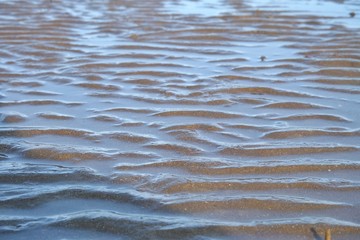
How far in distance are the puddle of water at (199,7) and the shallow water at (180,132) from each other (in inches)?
50.8

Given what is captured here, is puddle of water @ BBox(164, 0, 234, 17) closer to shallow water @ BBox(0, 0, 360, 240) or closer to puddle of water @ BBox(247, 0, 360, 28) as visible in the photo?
puddle of water @ BBox(247, 0, 360, 28)

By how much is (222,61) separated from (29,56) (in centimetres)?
210

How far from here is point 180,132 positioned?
3.80 meters

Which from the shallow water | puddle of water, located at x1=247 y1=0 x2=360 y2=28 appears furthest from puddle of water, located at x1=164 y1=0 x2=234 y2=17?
the shallow water

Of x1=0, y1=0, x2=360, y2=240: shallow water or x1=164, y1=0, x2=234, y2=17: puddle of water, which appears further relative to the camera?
x1=164, y1=0, x2=234, y2=17: puddle of water

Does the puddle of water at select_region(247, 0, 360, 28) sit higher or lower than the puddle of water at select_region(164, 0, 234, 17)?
lower

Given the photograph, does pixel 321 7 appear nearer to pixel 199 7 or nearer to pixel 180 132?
pixel 199 7

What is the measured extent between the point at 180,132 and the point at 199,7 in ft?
18.6

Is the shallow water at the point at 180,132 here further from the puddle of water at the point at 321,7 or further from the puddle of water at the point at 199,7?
the puddle of water at the point at 199,7

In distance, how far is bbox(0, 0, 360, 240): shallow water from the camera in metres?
2.71

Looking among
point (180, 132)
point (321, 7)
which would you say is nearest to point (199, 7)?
point (321, 7)

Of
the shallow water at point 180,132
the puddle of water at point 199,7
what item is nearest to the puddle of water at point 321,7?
the puddle of water at point 199,7

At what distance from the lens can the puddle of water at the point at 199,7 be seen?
858 centimetres

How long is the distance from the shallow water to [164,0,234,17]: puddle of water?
4.23ft
